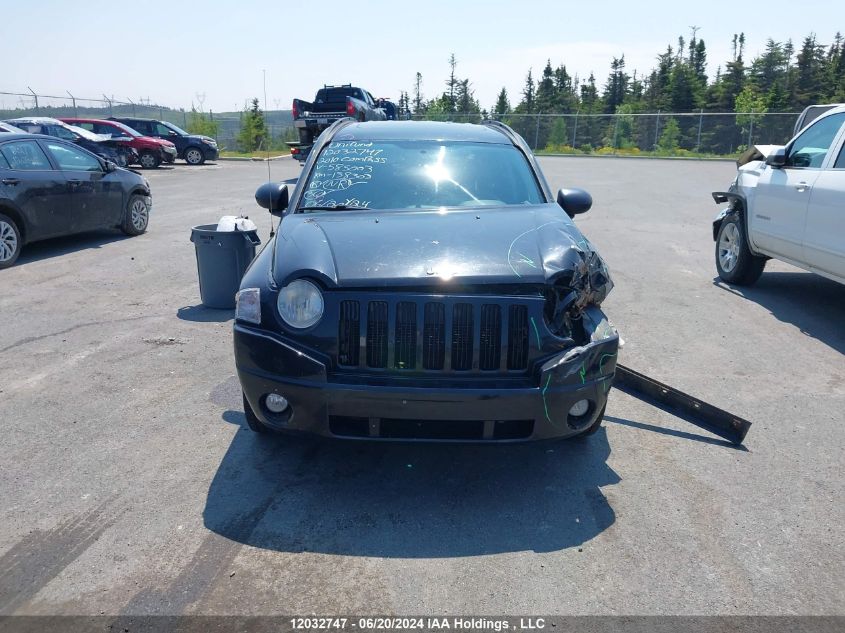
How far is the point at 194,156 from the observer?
93.6ft

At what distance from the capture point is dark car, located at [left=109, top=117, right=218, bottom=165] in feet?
89.7

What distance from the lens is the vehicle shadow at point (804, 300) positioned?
6.78m

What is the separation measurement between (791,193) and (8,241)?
9259 mm

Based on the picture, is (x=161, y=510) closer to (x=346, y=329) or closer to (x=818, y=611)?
(x=346, y=329)

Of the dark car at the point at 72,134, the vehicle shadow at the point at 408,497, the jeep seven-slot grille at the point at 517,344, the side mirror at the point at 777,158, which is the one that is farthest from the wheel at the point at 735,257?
the dark car at the point at 72,134

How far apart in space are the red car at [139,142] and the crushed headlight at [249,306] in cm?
2376

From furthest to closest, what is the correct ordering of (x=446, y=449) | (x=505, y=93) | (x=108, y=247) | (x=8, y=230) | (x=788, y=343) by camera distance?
(x=505, y=93)
(x=108, y=247)
(x=8, y=230)
(x=788, y=343)
(x=446, y=449)

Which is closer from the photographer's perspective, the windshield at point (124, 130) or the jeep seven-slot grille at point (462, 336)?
the jeep seven-slot grille at point (462, 336)

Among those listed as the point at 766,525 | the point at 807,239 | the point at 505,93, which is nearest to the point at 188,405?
the point at 766,525

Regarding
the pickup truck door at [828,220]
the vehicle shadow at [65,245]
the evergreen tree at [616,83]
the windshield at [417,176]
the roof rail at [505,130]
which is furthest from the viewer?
the evergreen tree at [616,83]

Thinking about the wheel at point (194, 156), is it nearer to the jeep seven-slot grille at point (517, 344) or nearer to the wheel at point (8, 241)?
the wheel at point (8, 241)

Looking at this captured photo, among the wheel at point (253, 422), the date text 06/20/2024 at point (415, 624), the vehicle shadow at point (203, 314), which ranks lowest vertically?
the vehicle shadow at point (203, 314)

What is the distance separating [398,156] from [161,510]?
293 cm

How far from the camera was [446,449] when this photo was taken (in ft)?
13.5
